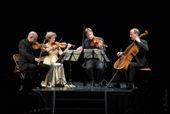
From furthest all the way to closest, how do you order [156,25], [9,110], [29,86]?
[156,25] < [29,86] < [9,110]

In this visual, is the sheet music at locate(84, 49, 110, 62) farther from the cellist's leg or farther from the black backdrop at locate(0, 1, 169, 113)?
the black backdrop at locate(0, 1, 169, 113)

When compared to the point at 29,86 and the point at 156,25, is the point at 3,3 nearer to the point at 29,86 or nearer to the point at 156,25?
the point at 156,25

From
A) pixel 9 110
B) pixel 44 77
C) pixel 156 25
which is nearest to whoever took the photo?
pixel 9 110

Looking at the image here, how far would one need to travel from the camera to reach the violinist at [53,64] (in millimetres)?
9141

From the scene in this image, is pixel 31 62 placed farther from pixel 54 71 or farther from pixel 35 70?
pixel 54 71

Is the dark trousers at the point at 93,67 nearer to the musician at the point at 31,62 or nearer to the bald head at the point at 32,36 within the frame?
the musician at the point at 31,62

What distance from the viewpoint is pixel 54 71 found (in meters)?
9.13

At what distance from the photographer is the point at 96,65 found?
30.8 feet

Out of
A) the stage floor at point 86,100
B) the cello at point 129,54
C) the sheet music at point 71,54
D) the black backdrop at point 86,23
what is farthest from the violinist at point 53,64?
the cello at point 129,54

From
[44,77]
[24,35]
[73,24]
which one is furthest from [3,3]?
[44,77]

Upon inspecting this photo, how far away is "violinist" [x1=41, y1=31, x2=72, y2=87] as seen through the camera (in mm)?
9141

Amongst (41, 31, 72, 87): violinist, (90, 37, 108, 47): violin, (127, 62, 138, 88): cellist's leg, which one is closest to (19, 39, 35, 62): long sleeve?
(41, 31, 72, 87): violinist

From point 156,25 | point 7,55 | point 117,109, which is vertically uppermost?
point 156,25

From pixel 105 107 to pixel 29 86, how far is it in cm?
290
